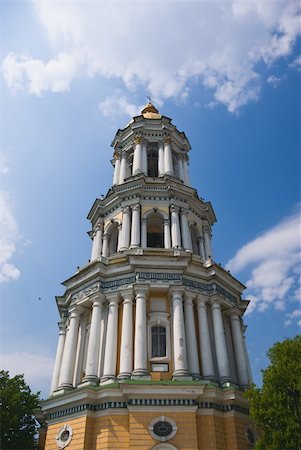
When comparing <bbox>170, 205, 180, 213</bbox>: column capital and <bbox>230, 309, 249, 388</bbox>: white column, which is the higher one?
<bbox>170, 205, 180, 213</bbox>: column capital

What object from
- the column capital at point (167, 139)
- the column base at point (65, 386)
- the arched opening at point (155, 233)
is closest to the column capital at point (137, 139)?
the column capital at point (167, 139)

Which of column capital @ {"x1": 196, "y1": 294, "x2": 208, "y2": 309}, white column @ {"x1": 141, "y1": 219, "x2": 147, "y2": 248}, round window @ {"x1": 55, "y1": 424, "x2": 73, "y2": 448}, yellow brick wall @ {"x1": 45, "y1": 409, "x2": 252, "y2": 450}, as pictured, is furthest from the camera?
white column @ {"x1": 141, "y1": 219, "x2": 147, "y2": 248}

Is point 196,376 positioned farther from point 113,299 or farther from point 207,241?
point 207,241

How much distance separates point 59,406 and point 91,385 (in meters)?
1.80

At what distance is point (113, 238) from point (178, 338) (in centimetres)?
907

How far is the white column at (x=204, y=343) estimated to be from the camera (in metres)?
18.9

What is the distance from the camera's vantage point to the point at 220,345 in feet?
64.7

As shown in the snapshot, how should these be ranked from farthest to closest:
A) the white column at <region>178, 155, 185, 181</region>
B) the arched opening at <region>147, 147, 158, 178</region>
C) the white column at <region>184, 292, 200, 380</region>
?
the arched opening at <region>147, 147, 158, 178</region>
the white column at <region>178, 155, 185, 181</region>
the white column at <region>184, 292, 200, 380</region>

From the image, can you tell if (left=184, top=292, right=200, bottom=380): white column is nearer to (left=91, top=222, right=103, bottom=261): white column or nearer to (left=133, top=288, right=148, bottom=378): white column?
(left=133, top=288, right=148, bottom=378): white column

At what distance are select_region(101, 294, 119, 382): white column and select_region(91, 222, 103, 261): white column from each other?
16.2 ft

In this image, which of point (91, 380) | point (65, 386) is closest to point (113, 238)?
point (65, 386)

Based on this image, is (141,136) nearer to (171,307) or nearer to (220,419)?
(171,307)

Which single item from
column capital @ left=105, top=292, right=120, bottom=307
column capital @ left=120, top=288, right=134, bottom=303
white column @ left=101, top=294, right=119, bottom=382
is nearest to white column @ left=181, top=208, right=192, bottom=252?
column capital @ left=120, top=288, right=134, bottom=303

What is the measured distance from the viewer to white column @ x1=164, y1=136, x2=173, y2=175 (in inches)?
1066
